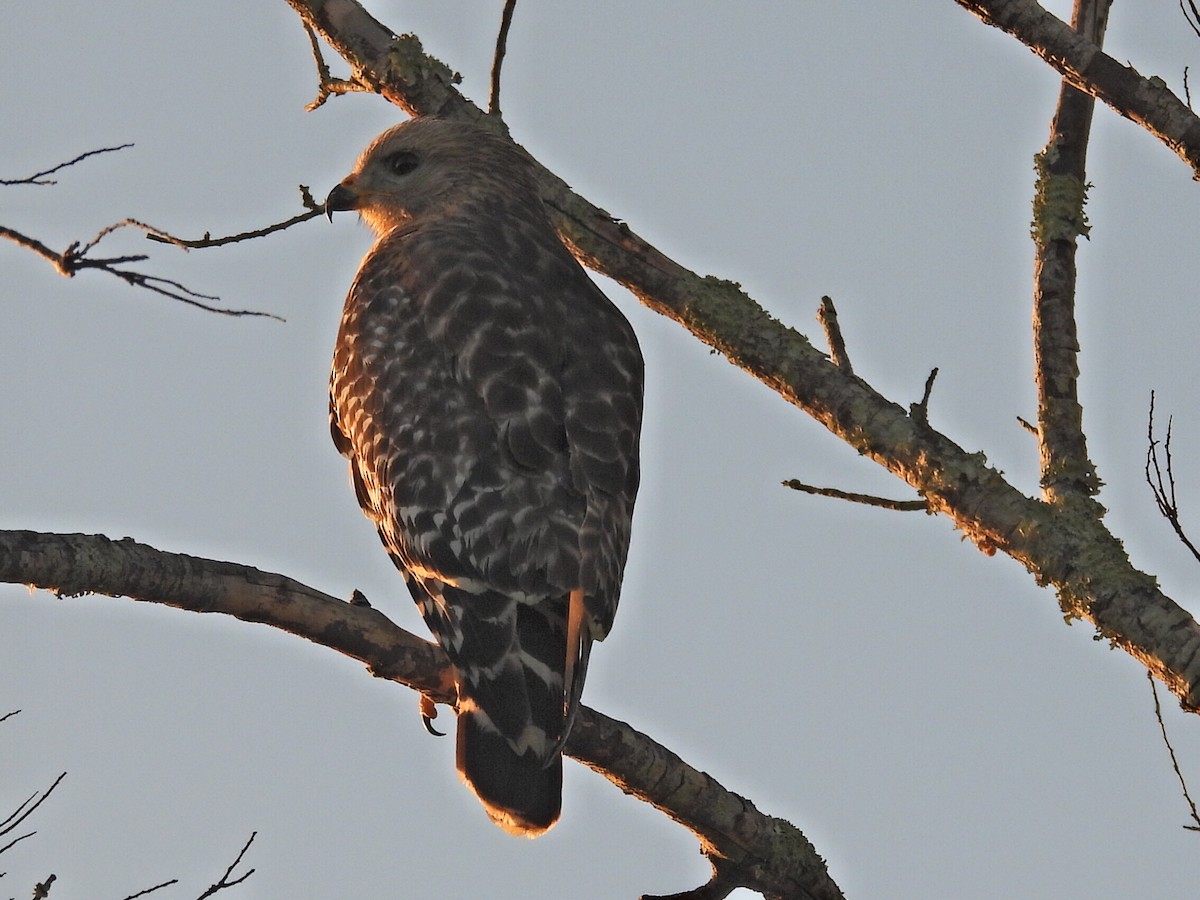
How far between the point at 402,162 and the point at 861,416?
285 centimetres

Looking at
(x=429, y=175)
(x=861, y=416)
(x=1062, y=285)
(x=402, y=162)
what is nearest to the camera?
(x=861, y=416)

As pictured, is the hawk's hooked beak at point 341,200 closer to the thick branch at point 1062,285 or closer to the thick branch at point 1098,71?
the thick branch at point 1062,285

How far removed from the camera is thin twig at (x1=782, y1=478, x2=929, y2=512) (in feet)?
18.0

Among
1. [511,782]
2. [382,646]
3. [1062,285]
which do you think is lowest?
[511,782]

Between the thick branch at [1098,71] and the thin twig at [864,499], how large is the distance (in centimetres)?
136

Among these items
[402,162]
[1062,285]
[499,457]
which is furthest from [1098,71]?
[402,162]

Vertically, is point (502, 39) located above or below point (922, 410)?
above

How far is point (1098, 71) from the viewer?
4848 mm

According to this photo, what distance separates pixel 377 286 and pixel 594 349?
0.87m

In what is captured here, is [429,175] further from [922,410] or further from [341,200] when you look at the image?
[922,410]

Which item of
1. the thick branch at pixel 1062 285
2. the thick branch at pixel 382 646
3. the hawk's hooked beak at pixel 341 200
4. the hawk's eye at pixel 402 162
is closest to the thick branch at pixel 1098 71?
the thick branch at pixel 1062 285

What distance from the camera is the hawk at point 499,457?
502 centimetres

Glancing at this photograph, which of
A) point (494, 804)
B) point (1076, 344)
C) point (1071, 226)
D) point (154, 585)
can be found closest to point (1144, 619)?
point (1076, 344)

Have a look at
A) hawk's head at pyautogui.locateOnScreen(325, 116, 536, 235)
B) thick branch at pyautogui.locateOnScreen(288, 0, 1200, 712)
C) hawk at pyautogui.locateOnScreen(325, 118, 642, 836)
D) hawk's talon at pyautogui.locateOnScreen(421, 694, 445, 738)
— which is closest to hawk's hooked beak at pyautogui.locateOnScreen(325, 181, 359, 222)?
hawk's head at pyautogui.locateOnScreen(325, 116, 536, 235)
